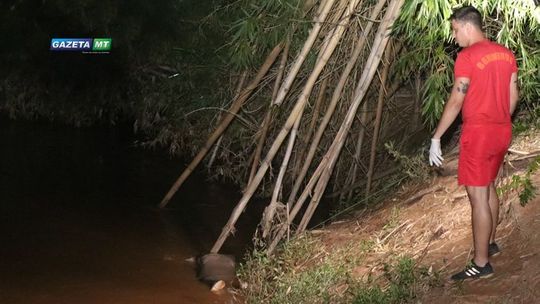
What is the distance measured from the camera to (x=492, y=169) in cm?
475

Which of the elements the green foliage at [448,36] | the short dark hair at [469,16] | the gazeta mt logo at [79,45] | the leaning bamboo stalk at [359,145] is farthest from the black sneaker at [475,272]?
the gazeta mt logo at [79,45]

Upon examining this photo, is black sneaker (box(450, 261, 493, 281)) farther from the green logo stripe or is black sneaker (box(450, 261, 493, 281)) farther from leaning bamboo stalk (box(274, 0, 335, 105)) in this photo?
the green logo stripe

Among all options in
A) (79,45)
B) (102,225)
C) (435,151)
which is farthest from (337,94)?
(79,45)

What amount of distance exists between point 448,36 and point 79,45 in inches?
417

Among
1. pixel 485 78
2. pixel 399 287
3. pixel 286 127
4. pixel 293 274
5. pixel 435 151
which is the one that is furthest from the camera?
pixel 286 127

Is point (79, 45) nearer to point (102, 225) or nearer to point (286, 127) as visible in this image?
point (102, 225)

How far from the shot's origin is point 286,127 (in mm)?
Result: 7250

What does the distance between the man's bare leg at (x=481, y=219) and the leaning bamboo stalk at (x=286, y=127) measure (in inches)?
103

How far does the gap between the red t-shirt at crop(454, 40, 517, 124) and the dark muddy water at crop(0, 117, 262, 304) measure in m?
2.75

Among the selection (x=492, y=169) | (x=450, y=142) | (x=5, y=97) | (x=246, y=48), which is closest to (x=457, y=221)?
(x=492, y=169)

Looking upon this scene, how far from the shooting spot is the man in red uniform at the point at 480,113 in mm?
4676

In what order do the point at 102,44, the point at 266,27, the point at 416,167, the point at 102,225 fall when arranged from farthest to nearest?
the point at 102,44 → the point at 102,225 → the point at 266,27 → the point at 416,167

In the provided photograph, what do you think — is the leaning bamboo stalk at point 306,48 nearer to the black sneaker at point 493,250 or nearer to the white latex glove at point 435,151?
the white latex glove at point 435,151

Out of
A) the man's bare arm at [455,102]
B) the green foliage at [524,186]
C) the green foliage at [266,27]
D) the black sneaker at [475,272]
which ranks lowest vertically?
the black sneaker at [475,272]
